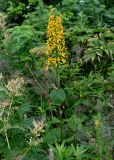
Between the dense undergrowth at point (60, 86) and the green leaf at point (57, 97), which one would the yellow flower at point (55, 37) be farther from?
the green leaf at point (57, 97)

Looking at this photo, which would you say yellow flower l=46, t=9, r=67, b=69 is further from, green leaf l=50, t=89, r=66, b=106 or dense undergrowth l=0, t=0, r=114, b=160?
green leaf l=50, t=89, r=66, b=106

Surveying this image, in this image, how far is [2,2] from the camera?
5832 millimetres

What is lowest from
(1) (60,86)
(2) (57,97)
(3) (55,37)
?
(1) (60,86)

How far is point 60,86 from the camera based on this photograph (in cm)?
399

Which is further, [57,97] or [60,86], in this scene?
[60,86]

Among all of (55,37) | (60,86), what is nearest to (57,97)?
(55,37)

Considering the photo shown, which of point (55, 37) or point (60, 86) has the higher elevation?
point (55, 37)

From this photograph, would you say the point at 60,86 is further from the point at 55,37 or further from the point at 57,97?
the point at 55,37

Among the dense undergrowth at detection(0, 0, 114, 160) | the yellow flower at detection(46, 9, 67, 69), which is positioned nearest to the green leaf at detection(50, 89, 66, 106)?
the dense undergrowth at detection(0, 0, 114, 160)

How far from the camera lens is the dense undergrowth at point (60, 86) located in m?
2.83

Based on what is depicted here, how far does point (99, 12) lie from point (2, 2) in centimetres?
143

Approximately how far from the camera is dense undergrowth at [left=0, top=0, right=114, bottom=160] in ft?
9.27

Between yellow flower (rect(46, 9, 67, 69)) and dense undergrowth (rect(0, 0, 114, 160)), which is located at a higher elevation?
yellow flower (rect(46, 9, 67, 69))

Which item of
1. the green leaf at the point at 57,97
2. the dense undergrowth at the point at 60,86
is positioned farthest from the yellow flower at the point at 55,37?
the green leaf at the point at 57,97
